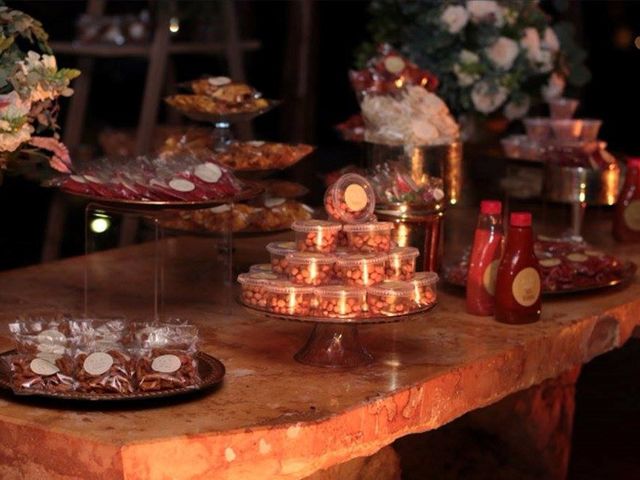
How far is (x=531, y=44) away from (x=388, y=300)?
2477 mm

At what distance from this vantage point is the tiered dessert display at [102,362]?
2.75 meters

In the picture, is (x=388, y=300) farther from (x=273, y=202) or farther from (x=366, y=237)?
(x=273, y=202)

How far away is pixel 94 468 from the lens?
8.38 feet

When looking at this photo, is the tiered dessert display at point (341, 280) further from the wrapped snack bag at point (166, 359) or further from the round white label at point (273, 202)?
the round white label at point (273, 202)

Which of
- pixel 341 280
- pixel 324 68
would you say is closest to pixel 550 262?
pixel 341 280

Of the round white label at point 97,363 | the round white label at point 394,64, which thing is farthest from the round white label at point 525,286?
the round white label at point 394,64

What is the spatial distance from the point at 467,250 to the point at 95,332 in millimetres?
1550

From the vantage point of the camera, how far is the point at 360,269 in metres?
3.05

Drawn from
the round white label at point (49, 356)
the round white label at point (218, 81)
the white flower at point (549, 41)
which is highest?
the white flower at point (549, 41)

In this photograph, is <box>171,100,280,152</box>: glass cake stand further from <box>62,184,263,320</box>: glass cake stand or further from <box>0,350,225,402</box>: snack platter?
<box>0,350,225,402</box>: snack platter

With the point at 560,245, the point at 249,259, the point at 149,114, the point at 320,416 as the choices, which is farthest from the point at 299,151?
the point at 149,114

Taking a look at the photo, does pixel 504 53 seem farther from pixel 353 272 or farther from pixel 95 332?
pixel 95 332

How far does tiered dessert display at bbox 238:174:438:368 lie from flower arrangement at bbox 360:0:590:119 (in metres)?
2.10

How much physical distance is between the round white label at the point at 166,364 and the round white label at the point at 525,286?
1.05 meters
